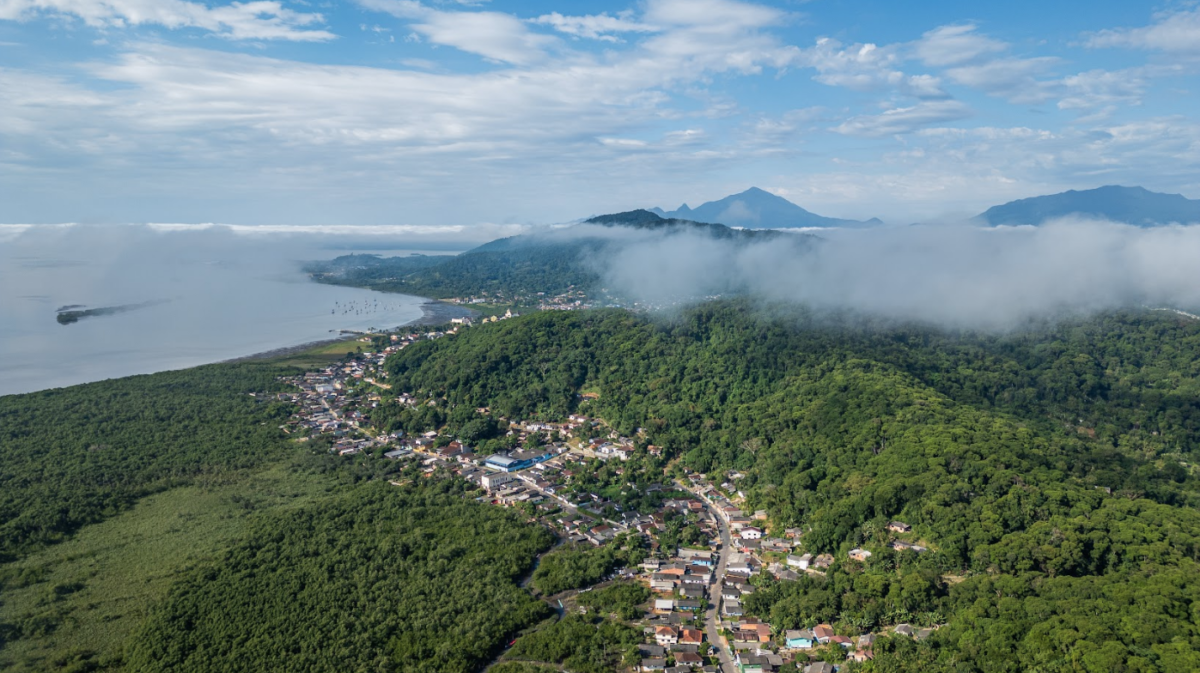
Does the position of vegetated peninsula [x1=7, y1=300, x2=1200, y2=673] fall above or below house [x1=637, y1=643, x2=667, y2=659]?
above

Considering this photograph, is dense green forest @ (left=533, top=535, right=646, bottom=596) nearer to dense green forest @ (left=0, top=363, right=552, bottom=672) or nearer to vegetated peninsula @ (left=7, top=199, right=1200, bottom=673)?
vegetated peninsula @ (left=7, top=199, right=1200, bottom=673)

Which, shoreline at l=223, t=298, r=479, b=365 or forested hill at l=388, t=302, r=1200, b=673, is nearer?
forested hill at l=388, t=302, r=1200, b=673

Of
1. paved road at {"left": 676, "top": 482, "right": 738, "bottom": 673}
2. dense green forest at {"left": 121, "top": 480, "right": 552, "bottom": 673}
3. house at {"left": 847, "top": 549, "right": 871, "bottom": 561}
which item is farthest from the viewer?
house at {"left": 847, "top": 549, "right": 871, "bottom": 561}

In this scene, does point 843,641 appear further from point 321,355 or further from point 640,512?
point 321,355

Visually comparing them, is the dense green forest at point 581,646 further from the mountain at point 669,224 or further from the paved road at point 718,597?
the mountain at point 669,224

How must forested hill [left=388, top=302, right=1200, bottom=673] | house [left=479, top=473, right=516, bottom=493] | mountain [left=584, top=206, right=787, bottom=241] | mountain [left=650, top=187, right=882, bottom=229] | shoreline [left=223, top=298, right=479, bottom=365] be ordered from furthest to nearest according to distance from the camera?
1. mountain [left=650, top=187, right=882, bottom=229]
2. mountain [left=584, top=206, right=787, bottom=241]
3. shoreline [left=223, top=298, right=479, bottom=365]
4. house [left=479, top=473, right=516, bottom=493]
5. forested hill [left=388, top=302, right=1200, bottom=673]

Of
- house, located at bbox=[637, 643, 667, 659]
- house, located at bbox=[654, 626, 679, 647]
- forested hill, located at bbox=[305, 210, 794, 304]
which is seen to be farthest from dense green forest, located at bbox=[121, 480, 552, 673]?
forested hill, located at bbox=[305, 210, 794, 304]

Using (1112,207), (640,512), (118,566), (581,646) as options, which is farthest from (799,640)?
(1112,207)
